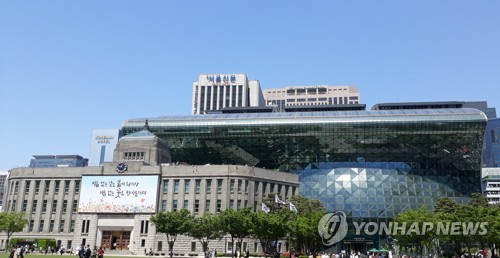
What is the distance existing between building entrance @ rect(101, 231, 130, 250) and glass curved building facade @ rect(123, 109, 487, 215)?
1238 inches

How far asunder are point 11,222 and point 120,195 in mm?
19823

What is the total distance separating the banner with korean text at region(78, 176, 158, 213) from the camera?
9388cm

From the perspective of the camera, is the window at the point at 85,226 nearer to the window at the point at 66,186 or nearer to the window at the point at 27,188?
the window at the point at 66,186

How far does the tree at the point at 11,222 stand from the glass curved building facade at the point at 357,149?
125ft

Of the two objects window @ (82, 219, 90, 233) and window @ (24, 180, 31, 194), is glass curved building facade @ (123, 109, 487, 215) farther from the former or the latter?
window @ (82, 219, 90, 233)

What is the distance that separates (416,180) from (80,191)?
7565cm

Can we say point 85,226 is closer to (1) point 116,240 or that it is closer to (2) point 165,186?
(1) point 116,240

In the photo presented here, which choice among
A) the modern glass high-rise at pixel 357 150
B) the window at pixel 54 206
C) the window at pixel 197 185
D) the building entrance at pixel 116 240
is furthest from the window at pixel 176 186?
the window at pixel 54 206

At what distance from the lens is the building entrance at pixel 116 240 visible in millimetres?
93625

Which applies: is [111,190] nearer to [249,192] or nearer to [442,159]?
[249,192]

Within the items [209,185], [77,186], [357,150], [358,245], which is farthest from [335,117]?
[77,186]

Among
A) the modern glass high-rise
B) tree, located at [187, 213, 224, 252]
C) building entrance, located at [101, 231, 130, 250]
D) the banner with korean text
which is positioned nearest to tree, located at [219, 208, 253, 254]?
tree, located at [187, 213, 224, 252]

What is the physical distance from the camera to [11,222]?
88625mm

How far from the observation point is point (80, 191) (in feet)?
321
